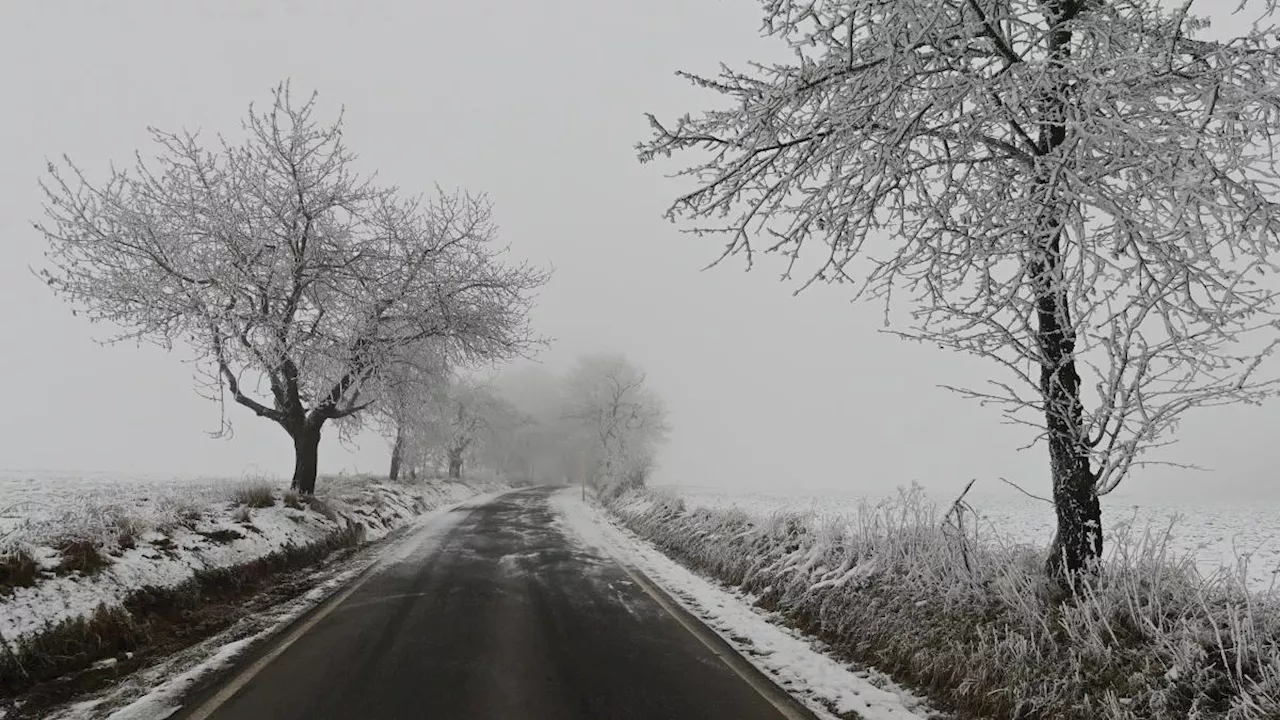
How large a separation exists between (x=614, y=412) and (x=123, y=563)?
31.0 metres

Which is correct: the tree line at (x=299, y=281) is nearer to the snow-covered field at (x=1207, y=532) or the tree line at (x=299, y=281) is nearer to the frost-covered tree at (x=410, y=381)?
the frost-covered tree at (x=410, y=381)

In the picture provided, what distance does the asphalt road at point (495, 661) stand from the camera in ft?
14.6

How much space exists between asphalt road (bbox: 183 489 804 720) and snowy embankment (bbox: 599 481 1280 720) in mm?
1426

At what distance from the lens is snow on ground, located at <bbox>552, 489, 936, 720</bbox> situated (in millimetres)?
4746

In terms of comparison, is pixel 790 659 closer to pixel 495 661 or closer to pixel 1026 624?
pixel 1026 624

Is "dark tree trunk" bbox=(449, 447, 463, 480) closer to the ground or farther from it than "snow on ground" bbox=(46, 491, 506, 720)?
farther from it

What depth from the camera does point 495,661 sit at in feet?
17.7

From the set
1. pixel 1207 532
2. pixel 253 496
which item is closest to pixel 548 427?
pixel 253 496

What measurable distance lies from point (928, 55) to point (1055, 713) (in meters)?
4.51

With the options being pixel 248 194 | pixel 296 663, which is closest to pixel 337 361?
pixel 248 194

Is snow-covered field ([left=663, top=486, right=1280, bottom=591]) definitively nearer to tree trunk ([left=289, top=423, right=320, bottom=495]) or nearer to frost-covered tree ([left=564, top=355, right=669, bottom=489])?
tree trunk ([left=289, top=423, right=320, bottom=495])

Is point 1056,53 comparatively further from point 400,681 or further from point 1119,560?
point 400,681

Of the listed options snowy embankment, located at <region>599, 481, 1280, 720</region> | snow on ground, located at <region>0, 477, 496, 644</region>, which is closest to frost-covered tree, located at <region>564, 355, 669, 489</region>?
snow on ground, located at <region>0, 477, 496, 644</region>

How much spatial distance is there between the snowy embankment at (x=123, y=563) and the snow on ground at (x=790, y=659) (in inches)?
223
